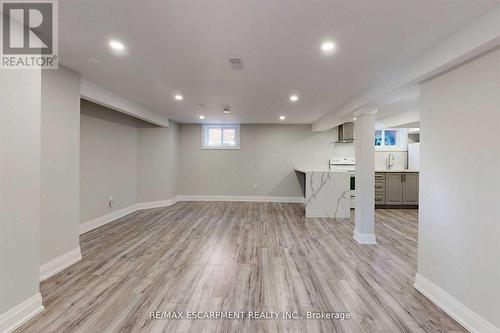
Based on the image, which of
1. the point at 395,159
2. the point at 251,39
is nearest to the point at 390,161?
the point at 395,159

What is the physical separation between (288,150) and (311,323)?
5382 millimetres

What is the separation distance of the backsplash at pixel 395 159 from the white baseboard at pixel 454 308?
16.4ft

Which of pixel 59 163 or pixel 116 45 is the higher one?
pixel 116 45

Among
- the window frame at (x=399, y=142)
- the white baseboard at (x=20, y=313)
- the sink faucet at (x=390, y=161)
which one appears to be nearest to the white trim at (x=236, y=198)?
the sink faucet at (x=390, y=161)

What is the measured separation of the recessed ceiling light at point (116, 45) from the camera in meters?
2.08

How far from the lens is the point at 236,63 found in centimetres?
249

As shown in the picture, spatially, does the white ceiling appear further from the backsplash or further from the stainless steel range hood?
the backsplash

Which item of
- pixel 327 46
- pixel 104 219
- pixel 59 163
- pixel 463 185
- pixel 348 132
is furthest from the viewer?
pixel 348 132

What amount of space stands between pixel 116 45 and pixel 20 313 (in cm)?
238

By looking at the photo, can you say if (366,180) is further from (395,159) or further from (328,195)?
(395,159)

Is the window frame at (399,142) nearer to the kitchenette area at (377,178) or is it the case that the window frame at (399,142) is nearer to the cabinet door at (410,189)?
the kitchenette area at (377,178)

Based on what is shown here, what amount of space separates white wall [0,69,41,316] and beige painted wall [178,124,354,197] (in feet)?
16.5

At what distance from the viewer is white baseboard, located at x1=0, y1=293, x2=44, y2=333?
1.70m

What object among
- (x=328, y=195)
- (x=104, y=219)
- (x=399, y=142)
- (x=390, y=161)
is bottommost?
(x=104, y=219)
